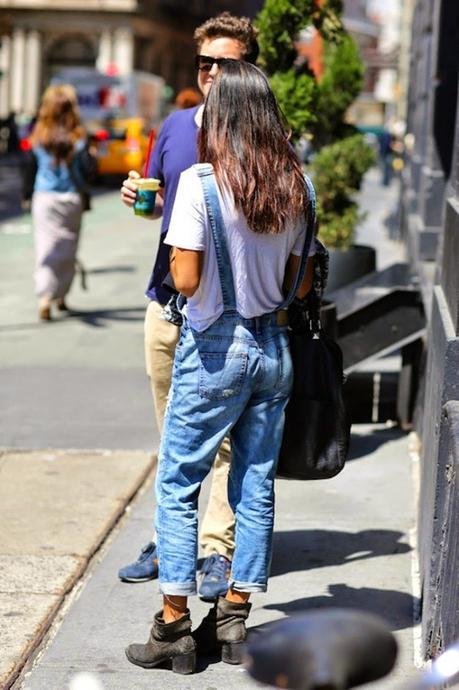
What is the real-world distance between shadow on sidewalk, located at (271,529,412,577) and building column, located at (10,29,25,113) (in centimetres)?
7848

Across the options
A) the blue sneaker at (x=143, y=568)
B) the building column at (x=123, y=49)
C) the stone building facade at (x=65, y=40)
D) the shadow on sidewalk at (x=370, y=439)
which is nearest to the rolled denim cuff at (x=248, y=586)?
the blue sneaker at (x=143, y=568)

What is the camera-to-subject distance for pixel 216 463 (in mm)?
5230

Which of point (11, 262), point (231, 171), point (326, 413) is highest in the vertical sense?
point (231, 171)

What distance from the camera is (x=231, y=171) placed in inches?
162

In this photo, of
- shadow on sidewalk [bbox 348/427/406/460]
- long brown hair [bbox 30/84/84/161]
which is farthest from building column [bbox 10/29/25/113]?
shadow on sidewalk [bbox 348/427/406/460]

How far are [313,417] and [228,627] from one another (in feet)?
2.45

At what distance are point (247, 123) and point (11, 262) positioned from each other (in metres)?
13.0

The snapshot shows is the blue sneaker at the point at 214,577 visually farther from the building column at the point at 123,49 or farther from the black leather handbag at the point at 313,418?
the building column at the point at 123,49

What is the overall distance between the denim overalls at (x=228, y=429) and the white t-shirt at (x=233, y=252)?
3 centimetres

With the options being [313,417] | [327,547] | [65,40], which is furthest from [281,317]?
[65,40]

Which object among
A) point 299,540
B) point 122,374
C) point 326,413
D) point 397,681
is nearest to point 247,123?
point 326,413

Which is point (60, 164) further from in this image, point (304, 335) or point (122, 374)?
point (304, 335)

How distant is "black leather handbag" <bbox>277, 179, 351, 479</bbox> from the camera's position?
4445mm

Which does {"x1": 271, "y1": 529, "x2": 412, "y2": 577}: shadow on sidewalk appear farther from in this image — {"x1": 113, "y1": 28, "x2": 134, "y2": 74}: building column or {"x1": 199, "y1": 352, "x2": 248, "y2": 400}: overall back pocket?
{"x1": 113, "y1": 28, "x2": 134, "y2": 74}: building column
